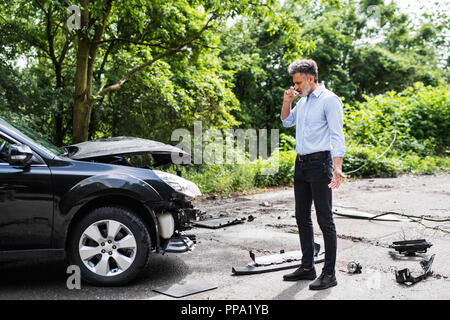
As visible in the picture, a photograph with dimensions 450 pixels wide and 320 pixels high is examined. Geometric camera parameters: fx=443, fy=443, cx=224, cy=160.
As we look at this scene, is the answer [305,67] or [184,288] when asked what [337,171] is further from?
[184,288]

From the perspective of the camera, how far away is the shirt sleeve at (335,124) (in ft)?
12.8

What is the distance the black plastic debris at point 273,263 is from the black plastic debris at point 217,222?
78.5 inches

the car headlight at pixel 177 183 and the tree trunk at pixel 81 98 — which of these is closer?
the car headlight at pixel 177 183

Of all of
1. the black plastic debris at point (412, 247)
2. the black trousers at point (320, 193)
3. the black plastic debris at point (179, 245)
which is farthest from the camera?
the black plastic debris at point (412, 247)

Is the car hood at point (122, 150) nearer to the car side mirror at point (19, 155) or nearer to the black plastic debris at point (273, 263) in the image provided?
the car side mirror at point (19, 155)

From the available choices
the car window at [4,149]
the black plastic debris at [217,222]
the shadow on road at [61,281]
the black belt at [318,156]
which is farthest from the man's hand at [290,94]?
the black plastic debris at [217,222]

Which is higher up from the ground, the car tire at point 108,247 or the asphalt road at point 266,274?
the car tire at point 108,247

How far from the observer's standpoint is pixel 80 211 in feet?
13.8

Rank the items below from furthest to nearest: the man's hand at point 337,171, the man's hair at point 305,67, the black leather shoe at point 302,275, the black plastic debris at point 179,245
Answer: the black plastic debris at point 179,245
the black leather shoe at point 302,275
the man's hair at point 305,67
the man's hand at point 337,171

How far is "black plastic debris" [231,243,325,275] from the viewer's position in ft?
14.9

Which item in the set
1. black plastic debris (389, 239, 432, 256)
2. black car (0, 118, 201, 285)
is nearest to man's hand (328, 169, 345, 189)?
black car (0, 118, 201, 285)

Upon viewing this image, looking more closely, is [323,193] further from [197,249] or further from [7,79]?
[7,79]

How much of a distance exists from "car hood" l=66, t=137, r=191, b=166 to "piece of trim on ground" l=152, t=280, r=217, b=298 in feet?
4.57
